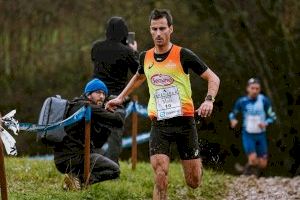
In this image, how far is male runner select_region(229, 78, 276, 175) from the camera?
15516 millimetres

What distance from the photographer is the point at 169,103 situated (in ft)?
25.5

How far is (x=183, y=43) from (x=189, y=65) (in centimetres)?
1049

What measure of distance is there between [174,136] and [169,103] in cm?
36

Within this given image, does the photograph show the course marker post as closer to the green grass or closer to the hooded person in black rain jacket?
the green grass

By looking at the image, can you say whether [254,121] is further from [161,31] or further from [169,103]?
[161,31]

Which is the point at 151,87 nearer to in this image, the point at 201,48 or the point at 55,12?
the point at 201,48

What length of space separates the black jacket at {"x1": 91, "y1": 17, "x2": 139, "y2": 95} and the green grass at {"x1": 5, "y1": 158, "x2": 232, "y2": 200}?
4.52 feet

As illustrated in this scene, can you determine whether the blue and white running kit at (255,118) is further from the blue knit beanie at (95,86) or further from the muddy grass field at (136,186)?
the blue knit beanie at (95,86)

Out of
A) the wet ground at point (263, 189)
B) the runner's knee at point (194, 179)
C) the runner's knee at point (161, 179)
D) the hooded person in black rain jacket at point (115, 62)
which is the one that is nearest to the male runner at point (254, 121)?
the wet ground at point (263, 189)

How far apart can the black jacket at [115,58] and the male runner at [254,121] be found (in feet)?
17.7

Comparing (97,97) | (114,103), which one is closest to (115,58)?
(97,97)

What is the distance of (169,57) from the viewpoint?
7789mm

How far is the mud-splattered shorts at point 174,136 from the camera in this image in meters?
7.82

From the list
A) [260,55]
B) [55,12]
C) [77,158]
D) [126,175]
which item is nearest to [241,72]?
[260,55]
